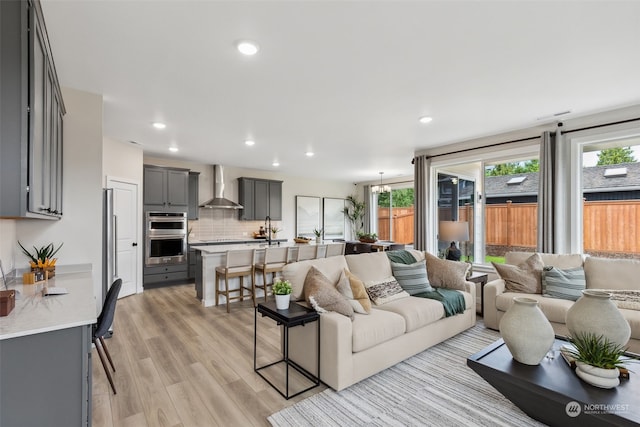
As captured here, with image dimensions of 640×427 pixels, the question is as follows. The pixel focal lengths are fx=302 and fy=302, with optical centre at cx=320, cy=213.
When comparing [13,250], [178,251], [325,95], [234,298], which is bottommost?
[234,298]

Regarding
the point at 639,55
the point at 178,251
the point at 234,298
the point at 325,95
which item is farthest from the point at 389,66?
the point at 178,251

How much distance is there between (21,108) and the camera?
63.3 inches

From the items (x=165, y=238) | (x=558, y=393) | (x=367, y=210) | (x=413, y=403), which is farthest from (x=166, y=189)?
(x=558, y=393)

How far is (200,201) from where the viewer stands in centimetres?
716

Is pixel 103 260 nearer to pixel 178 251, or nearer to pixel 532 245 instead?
pixel 178 251

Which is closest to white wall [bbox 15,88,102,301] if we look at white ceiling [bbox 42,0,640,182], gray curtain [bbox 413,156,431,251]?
white ceiling [bbox 42,0,640,182]

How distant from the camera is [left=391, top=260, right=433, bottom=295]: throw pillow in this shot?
355 cm

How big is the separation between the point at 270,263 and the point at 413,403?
328 centimetres

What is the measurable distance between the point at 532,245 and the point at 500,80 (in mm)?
2930

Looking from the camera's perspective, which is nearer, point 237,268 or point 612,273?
point 612,273

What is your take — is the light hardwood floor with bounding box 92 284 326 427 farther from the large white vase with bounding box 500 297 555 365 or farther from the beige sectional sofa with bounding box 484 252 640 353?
the beige sectional sofa with bounding box 484 252 640 353

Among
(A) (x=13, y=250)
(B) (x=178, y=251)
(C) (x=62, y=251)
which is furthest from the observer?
(B) (x=178, y=251)

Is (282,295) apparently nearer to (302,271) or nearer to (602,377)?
(302,271)

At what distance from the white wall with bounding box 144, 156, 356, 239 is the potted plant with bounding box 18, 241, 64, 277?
3785 mm
